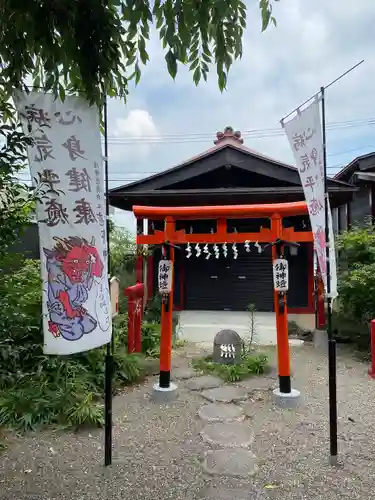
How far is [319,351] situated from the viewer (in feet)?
27.5

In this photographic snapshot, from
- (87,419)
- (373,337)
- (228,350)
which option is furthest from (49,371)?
(373,337)

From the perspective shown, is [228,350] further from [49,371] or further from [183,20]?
[183,20]

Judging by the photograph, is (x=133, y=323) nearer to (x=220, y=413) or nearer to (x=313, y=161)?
(x=220, y=413)

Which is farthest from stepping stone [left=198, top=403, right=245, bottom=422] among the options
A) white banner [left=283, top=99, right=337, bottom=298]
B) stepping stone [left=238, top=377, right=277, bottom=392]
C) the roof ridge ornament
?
the roof ridge ornament

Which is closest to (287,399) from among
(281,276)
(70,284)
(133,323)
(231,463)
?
(281,276)

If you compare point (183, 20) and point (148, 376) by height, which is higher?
point (183, 20)

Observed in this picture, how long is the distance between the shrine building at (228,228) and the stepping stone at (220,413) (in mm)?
4084

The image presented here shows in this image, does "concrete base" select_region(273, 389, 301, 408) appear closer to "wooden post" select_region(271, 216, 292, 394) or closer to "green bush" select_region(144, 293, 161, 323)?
"wooden post" select_region(271, 216, 292, 394)

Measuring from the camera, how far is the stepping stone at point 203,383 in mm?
6069

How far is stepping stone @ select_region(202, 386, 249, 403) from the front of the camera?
5.59m

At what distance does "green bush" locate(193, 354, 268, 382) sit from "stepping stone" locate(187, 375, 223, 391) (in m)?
0.17

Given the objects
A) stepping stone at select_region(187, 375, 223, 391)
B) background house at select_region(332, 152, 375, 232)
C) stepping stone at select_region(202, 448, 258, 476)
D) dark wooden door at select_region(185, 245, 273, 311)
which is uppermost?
background house at select_region(332, 152, 375, 232)

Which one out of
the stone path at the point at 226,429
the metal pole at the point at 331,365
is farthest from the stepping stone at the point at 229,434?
the metal pole at the point at 331,365

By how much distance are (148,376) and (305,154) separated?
173 inches
